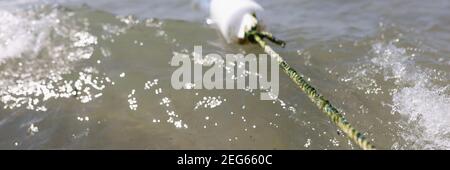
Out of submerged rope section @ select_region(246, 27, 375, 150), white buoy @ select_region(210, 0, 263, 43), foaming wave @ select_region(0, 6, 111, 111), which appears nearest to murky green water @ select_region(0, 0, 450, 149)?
foaming wave @ select_region(0, 6, 111, 111)

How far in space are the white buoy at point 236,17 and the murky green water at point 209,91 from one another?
8.7 inches

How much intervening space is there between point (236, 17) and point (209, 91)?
3.57 feet

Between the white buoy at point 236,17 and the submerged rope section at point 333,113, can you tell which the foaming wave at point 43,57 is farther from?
the submerged rope section at point 333,113

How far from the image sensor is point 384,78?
494 cm

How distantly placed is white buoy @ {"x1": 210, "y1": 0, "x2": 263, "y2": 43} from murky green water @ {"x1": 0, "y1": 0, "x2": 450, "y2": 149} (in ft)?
0.72

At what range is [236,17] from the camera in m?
5.48

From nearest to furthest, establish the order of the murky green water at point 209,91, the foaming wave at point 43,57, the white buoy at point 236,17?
the murky green water at point 209,91
the foaming wave at point 43,57
the white buoy at point 236,17

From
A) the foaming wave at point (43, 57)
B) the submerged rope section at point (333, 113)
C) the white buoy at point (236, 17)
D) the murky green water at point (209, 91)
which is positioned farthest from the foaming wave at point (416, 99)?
the foaming wave at point (43, 57)

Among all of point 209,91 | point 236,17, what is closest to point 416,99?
point 209,91

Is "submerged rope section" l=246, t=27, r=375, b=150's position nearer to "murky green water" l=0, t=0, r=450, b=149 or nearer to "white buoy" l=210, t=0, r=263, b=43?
"murky green water" l=0, t=0, r=450, b=149

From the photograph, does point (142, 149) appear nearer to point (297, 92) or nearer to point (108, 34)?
point (297, 92)

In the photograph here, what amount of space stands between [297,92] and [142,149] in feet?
5.40

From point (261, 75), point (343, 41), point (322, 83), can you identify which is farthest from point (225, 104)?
point (343, 41)

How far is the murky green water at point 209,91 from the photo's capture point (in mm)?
4188
